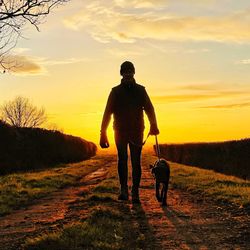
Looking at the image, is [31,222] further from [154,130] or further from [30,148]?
[30,148]

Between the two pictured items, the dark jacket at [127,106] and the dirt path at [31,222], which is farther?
the dark jacket at [127,106]

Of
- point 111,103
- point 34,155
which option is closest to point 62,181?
point 111,103

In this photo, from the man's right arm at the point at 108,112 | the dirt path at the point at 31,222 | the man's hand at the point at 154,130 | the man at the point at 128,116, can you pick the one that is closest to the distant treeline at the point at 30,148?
the dirt path at the point at 31,222

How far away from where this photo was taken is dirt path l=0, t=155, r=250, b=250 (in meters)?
5.90

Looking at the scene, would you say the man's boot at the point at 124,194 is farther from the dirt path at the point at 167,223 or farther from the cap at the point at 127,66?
the cap at the point at 127,66

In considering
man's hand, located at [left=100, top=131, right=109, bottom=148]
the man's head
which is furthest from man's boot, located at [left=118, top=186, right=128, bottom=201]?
the man's head

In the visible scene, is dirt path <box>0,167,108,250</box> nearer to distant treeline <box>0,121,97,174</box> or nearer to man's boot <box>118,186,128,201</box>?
man's boot <box>118,186,128,201</box>

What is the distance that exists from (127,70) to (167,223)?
3.48m

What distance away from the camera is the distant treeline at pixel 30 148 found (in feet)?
85.6

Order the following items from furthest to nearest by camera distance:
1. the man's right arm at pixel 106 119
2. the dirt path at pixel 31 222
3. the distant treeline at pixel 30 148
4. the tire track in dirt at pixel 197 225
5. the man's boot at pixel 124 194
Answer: the distant treeline at pixel 30 148 < the man's boot at pixel 124 194 < the man's right arm at pixel 106 119 < the dirt path at pixel 31 222 < the tire track in dirt at pixel 197 225

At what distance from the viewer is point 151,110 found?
9719 mm

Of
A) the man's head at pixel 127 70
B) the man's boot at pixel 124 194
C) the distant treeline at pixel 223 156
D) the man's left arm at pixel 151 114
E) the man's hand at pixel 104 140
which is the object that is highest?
the man's head at pixel 127 70

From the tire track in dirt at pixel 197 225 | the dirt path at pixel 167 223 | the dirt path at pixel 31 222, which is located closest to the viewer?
the tire track in dirt at pixel 197 225

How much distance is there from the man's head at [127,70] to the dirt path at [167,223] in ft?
8.33
